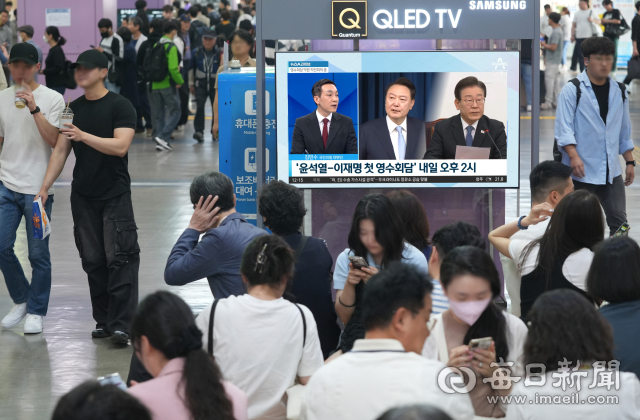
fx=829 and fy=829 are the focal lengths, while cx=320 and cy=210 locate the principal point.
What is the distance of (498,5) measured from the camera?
5.52 metres

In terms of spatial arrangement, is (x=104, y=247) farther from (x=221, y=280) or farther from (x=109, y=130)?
(x=221, y=280)

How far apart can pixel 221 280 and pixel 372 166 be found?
1922mm

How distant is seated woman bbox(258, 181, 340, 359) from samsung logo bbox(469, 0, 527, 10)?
2.24 m

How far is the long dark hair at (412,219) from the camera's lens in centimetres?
415

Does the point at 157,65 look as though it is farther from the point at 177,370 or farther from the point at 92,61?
the point at 177,370

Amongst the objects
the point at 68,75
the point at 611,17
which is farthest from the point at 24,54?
the point at 611,17

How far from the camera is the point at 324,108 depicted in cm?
563

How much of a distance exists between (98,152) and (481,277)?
122 inches

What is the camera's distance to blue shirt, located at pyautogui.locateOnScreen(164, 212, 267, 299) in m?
3.96

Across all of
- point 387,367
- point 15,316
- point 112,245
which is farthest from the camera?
point 15,316

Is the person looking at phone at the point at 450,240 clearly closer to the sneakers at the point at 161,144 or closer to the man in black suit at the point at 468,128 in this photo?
the man in black suit at the point at 468,128

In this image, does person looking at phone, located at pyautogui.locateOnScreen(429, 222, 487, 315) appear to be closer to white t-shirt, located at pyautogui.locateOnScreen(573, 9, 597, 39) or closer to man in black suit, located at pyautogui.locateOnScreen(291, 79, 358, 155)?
man in black suit, located at pyautogui.locateOnScreen(291, 79, 358, 155)

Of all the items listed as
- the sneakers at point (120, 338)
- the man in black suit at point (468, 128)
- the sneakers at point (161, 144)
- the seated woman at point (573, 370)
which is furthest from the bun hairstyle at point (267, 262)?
the sneakers at point (161, 144)

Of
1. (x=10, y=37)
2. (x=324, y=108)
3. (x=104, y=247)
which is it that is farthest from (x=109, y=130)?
(x=10, y=37)
